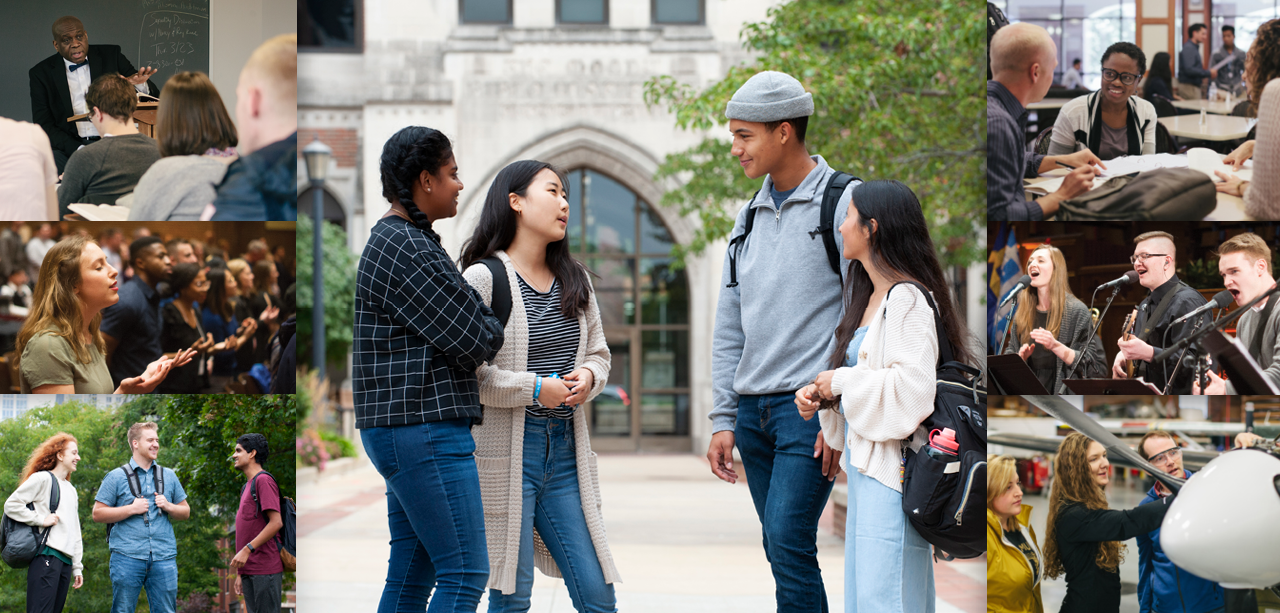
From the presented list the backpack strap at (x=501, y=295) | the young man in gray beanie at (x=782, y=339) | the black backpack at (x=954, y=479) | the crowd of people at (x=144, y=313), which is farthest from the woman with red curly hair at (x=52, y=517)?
the black backpack at (x=954, y=479)

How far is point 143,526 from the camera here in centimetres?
376

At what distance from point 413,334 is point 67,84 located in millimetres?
1892

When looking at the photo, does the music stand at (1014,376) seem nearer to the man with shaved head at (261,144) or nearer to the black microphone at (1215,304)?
the black microphone at (1215,304)

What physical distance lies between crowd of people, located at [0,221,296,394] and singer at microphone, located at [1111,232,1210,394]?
2.84 meters

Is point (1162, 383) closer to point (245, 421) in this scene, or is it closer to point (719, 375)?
point (719, 375)

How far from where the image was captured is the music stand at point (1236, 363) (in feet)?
11.3

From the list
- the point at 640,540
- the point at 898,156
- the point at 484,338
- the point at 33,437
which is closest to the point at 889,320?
the point at 484,338

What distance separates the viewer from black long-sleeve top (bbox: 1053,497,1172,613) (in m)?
3.58

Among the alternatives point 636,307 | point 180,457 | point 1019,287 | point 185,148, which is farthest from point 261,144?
point 636,307

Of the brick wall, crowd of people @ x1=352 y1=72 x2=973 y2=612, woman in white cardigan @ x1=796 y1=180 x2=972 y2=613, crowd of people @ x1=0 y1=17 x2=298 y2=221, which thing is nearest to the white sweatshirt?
crowd of people @ x1=0 y1=17 x2=298 y2=221

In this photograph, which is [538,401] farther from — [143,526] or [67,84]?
[67,84]

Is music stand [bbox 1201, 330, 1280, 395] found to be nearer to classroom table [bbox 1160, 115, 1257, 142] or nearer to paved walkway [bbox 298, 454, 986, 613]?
classroom table [bbox 1160, 115, 1257, 142]

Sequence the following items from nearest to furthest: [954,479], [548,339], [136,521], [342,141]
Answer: [954,479] → [548,339] → [136,521] → [342,141]

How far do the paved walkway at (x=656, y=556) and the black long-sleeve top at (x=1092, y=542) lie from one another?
1.43 metres
